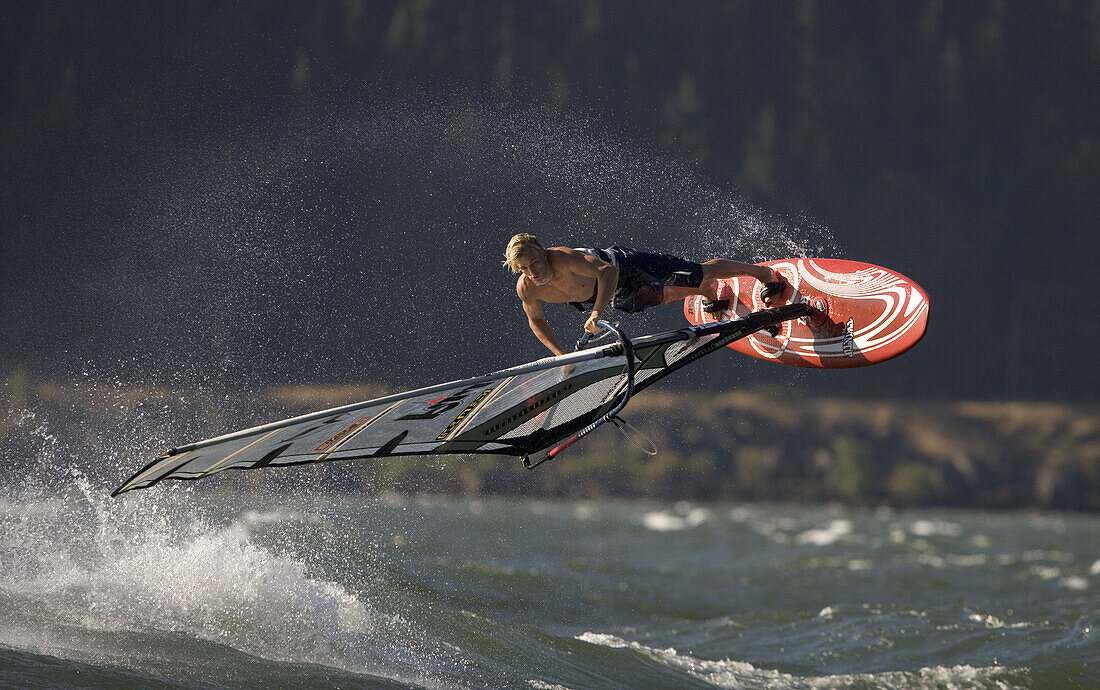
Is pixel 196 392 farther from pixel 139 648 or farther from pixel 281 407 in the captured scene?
pixel 139 648

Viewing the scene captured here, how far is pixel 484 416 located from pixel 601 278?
4.59ft

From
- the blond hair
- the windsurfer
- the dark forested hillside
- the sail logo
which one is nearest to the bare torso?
the windsurfer

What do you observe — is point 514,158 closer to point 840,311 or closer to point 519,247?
point 840,311

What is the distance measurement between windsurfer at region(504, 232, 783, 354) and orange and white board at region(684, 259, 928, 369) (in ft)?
0.91

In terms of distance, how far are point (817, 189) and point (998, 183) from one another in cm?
1299

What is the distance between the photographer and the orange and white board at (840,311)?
8.99m

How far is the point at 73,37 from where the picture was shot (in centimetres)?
6788

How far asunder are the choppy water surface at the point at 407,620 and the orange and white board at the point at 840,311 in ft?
9.78

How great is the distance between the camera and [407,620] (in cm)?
980

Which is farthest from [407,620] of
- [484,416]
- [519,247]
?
[519,247]

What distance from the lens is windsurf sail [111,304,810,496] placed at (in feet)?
24.1

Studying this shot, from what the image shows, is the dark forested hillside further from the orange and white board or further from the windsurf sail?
the windsurf sail

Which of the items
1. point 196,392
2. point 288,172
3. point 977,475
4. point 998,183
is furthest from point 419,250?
point 998,183

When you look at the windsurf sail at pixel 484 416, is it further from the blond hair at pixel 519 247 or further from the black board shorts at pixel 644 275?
the blond hair at pixel 519 247
